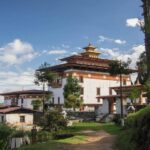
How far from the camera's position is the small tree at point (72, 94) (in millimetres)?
65250

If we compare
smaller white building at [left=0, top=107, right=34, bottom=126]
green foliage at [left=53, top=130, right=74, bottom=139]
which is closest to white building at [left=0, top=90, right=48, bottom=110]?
smaller white building at [left=0, top=107, right=34, bottom=126]

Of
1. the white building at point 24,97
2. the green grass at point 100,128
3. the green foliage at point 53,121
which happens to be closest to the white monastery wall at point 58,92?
the white building at point 24,97

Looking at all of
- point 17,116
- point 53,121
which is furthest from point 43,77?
point 53,121

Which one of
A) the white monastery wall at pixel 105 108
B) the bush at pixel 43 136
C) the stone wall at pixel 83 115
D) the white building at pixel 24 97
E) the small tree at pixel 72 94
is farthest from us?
the white building at pixel 24 97

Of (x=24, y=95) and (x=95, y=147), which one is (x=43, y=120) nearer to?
(x=95, y=147)

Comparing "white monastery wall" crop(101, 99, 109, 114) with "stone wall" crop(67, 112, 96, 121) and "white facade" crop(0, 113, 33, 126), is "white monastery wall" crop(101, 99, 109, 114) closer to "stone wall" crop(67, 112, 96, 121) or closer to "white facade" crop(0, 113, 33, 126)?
"stone wall" crop(67, 112, 96, 121)

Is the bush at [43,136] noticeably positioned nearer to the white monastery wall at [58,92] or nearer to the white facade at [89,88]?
the white facade at [89,88]

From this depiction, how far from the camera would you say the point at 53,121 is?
39594mm

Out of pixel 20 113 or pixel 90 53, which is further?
pixel 90 53

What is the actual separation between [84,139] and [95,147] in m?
4.40

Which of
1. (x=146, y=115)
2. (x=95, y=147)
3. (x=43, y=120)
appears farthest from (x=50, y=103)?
(x=146, y=115)

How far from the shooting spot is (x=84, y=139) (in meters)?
28.5

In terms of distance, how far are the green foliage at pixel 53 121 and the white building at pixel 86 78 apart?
35.9 metres

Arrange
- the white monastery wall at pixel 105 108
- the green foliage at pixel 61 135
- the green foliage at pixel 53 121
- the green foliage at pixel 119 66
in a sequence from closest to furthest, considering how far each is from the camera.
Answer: the green foliage at pixel 61 135 → the green foliage at pixel 53 121 → the green foliage at pixel 119 66 → the white monastery wall at pixel 105 108
